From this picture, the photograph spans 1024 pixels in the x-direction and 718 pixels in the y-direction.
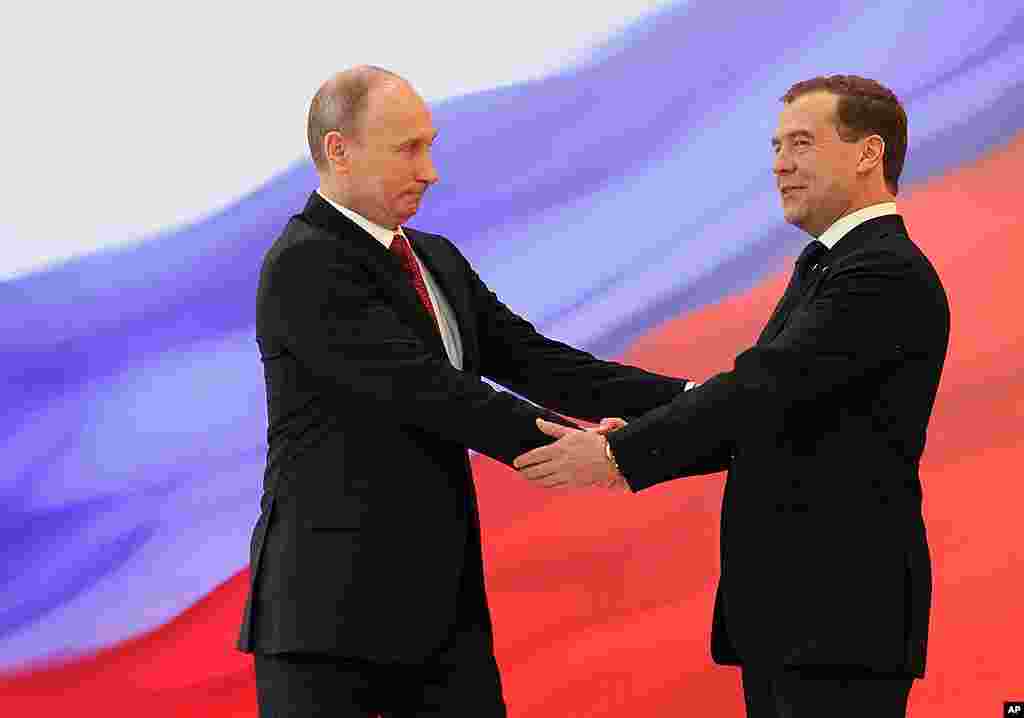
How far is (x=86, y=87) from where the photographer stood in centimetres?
415

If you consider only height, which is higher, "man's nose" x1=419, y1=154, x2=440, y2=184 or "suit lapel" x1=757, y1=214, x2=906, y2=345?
"man's nose" x1=419, y1=154, x2=440, y2=184

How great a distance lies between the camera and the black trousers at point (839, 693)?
7.63ft

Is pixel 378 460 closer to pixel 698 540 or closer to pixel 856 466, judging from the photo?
pixel 856 466

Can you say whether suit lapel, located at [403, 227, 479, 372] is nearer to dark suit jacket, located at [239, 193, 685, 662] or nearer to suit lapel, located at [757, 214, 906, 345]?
dark suit jacket, located at [239, 193, 685, 662]

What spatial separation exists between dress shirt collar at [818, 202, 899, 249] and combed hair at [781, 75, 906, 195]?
0.08m

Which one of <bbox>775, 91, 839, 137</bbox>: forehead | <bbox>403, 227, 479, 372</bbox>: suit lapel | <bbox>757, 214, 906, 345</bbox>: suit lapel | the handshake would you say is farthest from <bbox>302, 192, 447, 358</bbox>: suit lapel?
<bbox>775, 91, 839, 137</bbox>: forehead

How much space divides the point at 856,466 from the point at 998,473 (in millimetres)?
1586

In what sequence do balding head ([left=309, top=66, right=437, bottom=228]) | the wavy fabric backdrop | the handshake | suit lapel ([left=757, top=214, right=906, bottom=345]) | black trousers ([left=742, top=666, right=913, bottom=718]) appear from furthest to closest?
the wavy fabric backdrop < the handshake < balding head ([left=309, top=66, right=437, bottom=228]) < suit lapel ([left=757, top=214, right=906, bottom=345]) < black trousers ([left=742, top=666, right=913, bottom=718])

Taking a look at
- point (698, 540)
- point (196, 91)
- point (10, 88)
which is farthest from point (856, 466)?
point (10, 88)

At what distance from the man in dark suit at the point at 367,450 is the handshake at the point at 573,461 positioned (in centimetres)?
9

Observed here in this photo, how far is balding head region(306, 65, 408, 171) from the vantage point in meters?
2.60

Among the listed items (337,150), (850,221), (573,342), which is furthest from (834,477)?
(573,342)

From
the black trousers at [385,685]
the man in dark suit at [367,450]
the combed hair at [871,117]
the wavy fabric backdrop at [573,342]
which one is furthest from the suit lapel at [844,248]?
the wavy fabric backdrop at [573,342]

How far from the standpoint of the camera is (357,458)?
2402mm
